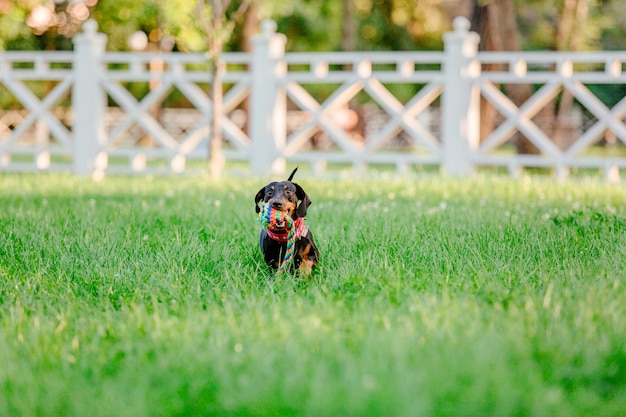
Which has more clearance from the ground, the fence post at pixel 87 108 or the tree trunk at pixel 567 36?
the tree trunk at pixel 567 36

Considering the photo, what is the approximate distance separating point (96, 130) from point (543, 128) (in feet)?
24.4

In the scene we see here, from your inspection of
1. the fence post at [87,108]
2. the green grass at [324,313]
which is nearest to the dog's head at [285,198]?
the green grass at [324,313]

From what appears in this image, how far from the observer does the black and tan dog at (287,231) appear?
448 cm

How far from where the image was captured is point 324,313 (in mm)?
3820

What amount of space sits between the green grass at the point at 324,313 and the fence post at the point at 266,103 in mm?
4015

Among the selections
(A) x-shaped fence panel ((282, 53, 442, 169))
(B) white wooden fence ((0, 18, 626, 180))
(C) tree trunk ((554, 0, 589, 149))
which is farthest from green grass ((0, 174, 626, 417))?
(C) tree trunk ((554, 0, 589, 149))

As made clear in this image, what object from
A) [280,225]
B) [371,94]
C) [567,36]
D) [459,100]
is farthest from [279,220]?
[567,36]

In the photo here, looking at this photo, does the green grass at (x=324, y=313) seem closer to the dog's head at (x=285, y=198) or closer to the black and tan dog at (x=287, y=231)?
the black and tan dog at (x=287, y=231)

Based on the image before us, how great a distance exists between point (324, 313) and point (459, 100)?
7335 millimetres

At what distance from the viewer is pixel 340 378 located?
296 cm

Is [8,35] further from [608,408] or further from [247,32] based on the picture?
[608,408]

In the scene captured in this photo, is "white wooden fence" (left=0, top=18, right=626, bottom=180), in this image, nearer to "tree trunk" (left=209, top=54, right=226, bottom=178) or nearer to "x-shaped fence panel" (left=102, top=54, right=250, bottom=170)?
"x-shaped fence panel" (left=102, top=54, right=250, bottom=170)

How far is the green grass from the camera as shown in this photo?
2.83m

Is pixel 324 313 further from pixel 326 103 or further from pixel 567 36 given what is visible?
pixel 567 36
